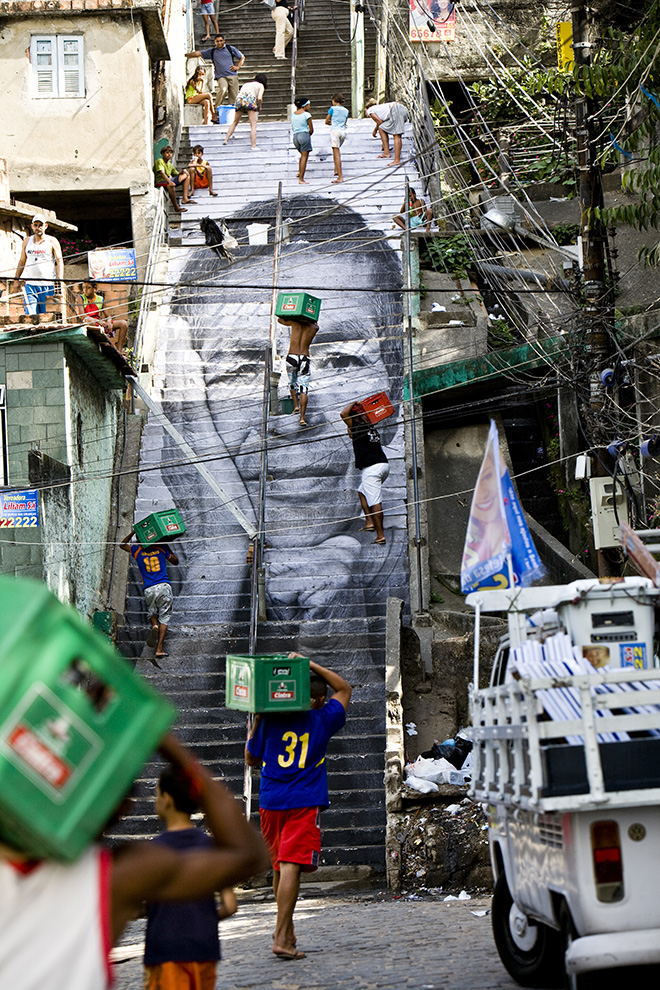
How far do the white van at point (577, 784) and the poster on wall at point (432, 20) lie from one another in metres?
24.0

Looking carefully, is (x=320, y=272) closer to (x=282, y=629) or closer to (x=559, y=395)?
(x=559, y=395)

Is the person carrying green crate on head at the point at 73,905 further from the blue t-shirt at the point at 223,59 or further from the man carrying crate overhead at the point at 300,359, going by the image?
the blue t-shirt at the point at 223,59

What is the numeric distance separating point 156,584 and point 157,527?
71cm

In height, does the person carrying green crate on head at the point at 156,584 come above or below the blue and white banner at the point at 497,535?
above

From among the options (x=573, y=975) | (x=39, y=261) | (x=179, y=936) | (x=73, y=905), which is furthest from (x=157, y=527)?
(x=73, y=905)

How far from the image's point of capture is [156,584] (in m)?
14.7

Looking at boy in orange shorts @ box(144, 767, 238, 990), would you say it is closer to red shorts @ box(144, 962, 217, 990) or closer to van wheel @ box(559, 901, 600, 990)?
red shorts @ box(144, 962, 217, 990)

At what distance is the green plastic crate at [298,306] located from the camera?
17.1 meters

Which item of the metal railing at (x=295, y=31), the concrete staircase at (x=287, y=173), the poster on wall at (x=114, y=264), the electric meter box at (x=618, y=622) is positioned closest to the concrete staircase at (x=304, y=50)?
the metal railing at (x=295, y=31)

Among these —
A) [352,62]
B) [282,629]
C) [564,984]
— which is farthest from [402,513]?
[352,62]

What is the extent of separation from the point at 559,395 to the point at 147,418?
20.2 feet

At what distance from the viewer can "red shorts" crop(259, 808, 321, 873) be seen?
23.7 feet

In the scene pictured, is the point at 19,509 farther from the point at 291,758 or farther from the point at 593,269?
the point at 291,758

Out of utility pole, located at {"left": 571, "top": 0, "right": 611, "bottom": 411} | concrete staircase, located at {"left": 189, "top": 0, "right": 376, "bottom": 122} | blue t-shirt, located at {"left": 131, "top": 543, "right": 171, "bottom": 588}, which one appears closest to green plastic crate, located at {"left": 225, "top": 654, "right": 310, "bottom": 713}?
utility pole, located at {"left": 571, "top": 0, "right": 611, "bottom": 411}
